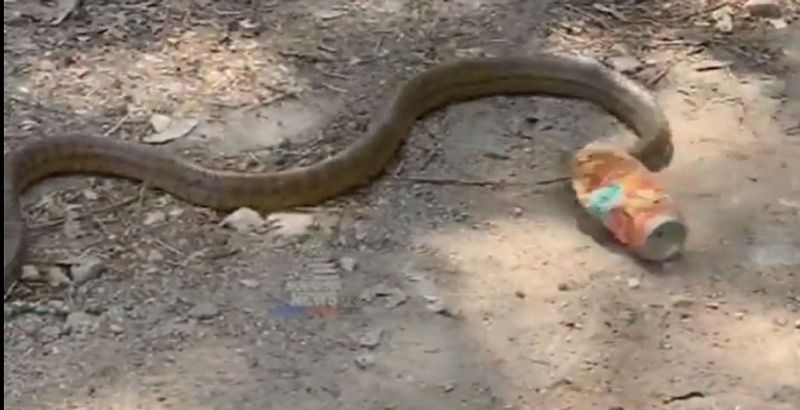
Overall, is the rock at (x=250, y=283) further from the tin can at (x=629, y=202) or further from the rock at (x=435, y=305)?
the tin can at (x=629, y=202)

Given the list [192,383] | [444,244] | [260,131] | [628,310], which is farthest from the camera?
[260,131]

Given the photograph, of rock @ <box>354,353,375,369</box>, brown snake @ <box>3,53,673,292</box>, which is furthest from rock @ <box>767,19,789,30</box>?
rock @ <box>354,353,375,369</box>

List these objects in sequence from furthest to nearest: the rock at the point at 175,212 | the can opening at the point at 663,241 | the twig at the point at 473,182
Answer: the twig at the point at 473,182 → the rock at the point at 175,212 → the can opening at the point at 663,241

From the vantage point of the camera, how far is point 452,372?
11.9ft

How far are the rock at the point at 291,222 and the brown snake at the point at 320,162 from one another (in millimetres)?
42

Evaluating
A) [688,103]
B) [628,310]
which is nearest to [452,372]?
[628,310]

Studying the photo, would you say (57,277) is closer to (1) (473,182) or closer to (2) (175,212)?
(2) (175,212)

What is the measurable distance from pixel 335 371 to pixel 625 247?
0.93 metres

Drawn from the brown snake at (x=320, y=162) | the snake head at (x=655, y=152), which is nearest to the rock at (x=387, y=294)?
the brown snake at (x=320, y=162)

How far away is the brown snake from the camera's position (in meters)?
4.27

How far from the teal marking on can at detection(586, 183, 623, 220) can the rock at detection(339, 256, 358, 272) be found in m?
0.67

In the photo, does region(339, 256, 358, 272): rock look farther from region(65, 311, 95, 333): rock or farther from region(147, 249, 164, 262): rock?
region(65, 311, 95, 333): rock

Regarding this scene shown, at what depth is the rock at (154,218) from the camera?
13.9 feet

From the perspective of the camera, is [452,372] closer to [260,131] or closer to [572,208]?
[572,208]
